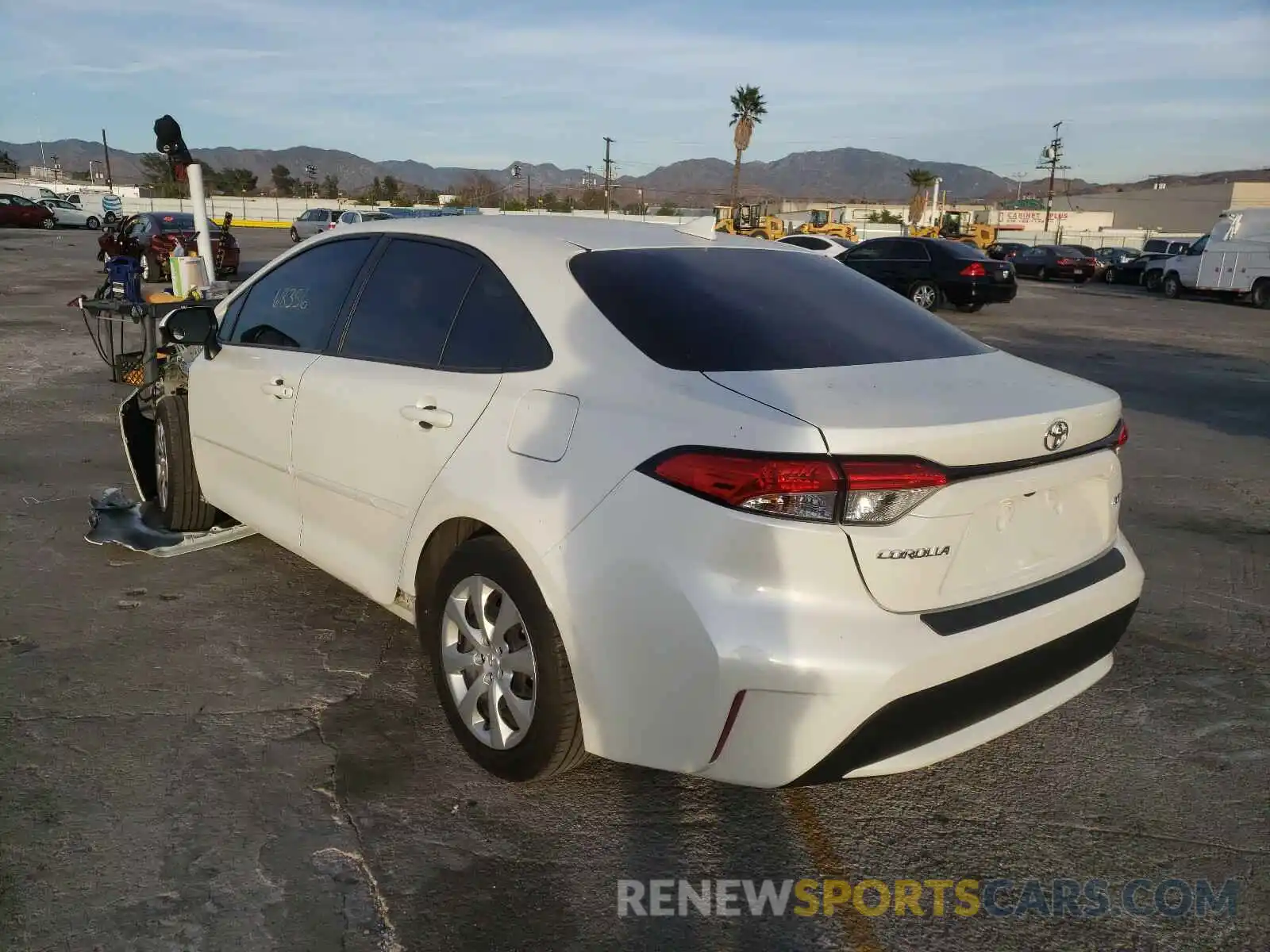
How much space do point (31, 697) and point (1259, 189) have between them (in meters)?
89.4

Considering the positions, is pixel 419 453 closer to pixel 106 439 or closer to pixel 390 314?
pixel 390 314

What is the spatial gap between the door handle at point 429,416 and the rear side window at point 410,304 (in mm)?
168

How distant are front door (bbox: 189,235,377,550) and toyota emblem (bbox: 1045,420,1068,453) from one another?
8.36ft

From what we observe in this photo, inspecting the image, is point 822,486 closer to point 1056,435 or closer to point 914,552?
point 914,552

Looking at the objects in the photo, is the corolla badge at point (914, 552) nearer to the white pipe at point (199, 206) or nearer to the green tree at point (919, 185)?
the white pipe at point (199, 206)

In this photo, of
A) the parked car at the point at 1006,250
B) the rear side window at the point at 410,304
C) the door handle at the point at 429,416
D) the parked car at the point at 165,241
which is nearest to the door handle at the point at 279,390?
the rear side window at the point at 410,304

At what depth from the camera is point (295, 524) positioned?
12.6 feet

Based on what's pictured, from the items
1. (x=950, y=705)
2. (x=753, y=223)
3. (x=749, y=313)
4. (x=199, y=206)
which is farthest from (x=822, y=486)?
(x=753, y=223)

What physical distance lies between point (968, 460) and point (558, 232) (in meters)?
1.68

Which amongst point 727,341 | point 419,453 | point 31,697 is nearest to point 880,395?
point 727,341

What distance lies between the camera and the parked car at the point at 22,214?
141ft

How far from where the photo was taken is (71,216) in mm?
46094

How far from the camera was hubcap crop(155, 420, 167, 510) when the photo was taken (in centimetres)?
489

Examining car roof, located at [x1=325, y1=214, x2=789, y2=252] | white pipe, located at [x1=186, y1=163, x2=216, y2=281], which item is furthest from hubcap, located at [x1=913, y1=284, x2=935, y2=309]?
car roof, located at [x1=325, y1=214, x2=789, y2=252]
